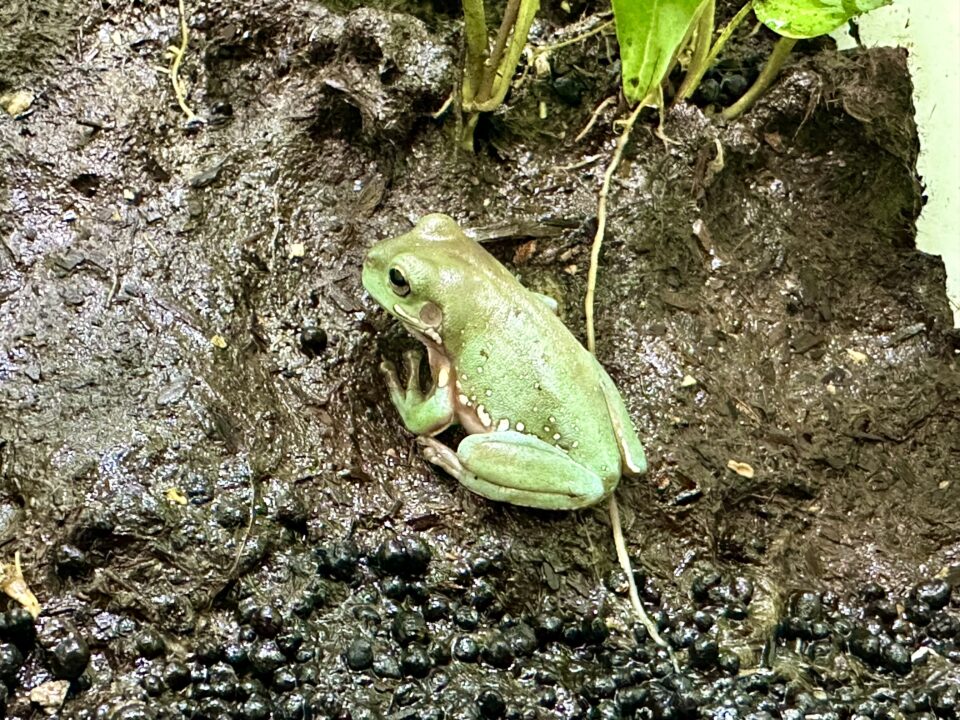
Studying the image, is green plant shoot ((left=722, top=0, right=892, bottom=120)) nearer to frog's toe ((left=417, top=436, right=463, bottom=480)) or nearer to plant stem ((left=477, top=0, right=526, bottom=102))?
plant stem ((left=477, top=0, right=526, bottom=102))

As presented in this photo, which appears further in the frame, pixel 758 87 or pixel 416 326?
pixel 758 87

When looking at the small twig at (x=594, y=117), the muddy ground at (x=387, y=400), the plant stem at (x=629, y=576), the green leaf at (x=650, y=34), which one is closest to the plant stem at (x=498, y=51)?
the muddy ground at (x=387, y=400)

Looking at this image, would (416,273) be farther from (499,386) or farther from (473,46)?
(473,46)

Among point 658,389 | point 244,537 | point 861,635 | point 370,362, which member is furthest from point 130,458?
point 861,635

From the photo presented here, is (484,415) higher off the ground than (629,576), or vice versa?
(484,415)

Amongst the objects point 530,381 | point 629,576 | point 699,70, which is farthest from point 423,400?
point 699,70

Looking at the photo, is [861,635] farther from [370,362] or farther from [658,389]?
[370,362]
